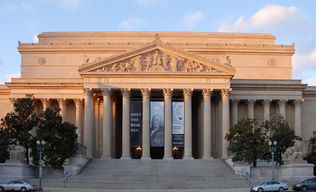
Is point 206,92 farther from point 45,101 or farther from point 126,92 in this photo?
point 45,101

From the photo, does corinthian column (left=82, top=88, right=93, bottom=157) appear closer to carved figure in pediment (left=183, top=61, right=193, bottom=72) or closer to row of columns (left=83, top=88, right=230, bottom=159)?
row of columns (left=83, top=88, right=230, bottom=159)

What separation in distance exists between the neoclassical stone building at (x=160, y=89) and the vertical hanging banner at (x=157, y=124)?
0.15m

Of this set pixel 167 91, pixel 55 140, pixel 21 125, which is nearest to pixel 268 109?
pixel 167 91

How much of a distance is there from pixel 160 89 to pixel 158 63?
4.00 meters

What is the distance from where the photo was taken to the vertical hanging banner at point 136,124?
60094 millimetres

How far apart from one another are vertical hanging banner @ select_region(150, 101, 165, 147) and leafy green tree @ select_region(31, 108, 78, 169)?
42.2 feet

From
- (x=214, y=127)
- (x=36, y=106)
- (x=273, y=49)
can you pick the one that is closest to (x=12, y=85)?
(x=36, y=106)

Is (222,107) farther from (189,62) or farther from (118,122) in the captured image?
(118,122)

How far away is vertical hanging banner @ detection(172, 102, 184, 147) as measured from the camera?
197ft

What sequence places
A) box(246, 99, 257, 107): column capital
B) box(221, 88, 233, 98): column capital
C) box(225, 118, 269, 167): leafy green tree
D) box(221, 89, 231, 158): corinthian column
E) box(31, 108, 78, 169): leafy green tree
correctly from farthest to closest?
box(246, 99, 257, 107): column capital
box(221, 88, 233, 98): column capital
box(221, 89, 231, 158): corinthian column
box(225, 118, 269, 167): leafy green tree
box(31, 108, 78, 169): leafy green tree

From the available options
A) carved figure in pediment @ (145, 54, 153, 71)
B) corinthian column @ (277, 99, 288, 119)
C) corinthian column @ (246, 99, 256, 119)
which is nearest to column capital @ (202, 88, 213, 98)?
carved figure in pediment @ (145, 54, 153, 71)

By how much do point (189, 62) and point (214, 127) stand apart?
13237mm

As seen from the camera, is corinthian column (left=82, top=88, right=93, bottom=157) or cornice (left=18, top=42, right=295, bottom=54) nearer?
corinthian column (left=82, top=88, right=93, bottom=157)

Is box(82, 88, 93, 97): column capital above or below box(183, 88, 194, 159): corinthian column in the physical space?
above
